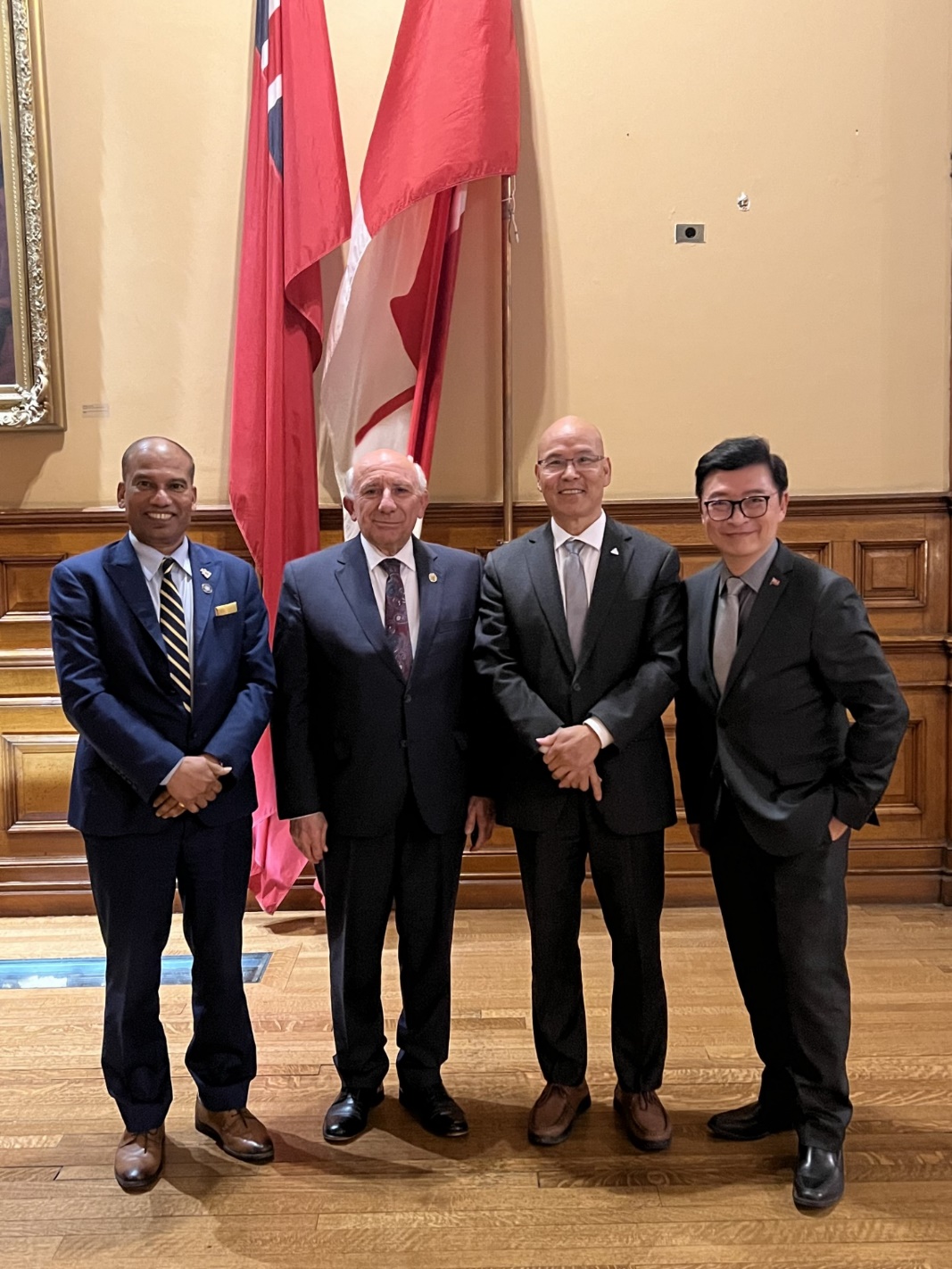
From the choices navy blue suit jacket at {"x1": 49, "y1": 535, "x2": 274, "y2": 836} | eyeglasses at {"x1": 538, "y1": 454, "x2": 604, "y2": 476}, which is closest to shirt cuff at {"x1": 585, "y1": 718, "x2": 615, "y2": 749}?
eyeglasses at {"x1": 538, "y1": 454, "x2": 604, "y2": 476}

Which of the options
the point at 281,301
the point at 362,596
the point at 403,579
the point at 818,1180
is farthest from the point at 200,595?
the point at 818,1180

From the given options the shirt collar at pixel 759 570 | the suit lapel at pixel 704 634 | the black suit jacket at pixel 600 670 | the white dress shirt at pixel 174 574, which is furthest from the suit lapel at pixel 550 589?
the white dress shirt at pixel 174 574

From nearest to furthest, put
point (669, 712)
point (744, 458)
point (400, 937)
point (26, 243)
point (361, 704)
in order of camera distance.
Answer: point (744, 458) → point (361, 704) → point (400, 937) → point (26, 243) → point (669, 712)

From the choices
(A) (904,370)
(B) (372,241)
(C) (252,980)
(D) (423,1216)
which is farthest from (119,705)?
(A) (904,370)

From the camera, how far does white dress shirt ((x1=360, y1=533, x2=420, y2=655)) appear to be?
2.32 m

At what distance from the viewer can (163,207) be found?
12.0ft

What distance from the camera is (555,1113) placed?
7.56 ft

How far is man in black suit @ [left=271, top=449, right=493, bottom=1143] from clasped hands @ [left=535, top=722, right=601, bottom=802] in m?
0.26

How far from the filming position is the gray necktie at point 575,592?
2264 millimetres

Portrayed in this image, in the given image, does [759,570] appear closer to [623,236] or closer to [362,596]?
[362,596]

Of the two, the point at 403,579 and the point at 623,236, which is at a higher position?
the point at 623,236

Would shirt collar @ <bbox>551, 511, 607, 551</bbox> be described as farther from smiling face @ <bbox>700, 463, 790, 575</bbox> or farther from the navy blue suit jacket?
the navy blue suit jacket

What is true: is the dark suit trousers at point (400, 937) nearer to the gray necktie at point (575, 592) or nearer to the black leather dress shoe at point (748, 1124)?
the gray necktie at point (575, 592)

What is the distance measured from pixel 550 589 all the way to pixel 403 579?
344mm
